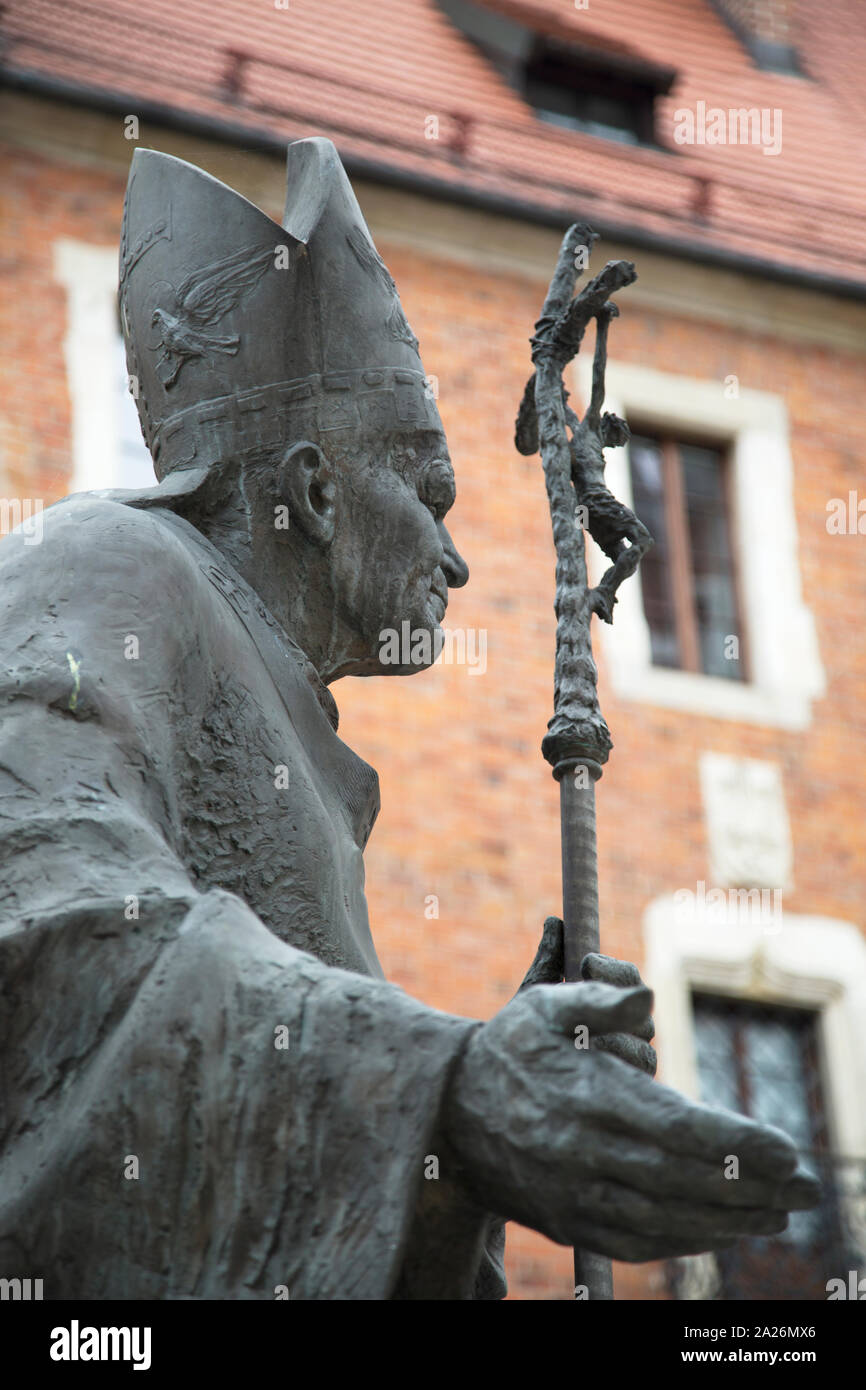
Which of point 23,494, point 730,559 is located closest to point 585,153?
point 730,559

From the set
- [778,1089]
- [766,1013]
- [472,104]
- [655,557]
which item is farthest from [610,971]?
[472,104]

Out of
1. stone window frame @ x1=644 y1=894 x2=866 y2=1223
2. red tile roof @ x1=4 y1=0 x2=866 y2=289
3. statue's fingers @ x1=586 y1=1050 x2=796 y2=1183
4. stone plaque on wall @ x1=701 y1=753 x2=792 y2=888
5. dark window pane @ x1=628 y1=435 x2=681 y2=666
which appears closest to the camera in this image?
statue's fingers @ x1=586 y1=1050 x2=796 y2=1183

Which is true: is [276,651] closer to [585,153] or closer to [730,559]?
[730,559]

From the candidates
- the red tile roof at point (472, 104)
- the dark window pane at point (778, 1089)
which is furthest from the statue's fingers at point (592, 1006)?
the red tile roof at point (472, 104)

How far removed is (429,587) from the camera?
340cm

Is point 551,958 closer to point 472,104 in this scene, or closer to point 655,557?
point 655,557

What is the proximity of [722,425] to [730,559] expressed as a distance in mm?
906

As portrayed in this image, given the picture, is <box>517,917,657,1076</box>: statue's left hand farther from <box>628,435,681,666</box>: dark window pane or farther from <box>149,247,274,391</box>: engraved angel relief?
<box>628,435,681,666</box>: dark window pane

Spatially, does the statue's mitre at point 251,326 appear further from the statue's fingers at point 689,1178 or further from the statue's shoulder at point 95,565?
the statue's fingers at point 689,1178

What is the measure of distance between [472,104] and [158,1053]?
15.1 metres

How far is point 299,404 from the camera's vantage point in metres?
3.36

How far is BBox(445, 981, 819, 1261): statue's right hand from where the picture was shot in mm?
2238

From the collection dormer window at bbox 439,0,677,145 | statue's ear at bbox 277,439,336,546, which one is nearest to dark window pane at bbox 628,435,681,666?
dormer window at bbox 439,0,677,145

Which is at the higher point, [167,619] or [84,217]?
[84,217]
